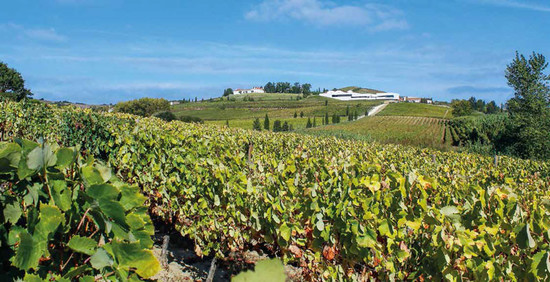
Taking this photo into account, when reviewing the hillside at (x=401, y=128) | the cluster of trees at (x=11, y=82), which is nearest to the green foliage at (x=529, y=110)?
the hillside at (x=401, y=128)

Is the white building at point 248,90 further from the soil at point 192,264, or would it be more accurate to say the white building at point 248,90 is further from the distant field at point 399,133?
the soil at point 192,264

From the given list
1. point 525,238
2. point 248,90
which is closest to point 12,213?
point 525,238

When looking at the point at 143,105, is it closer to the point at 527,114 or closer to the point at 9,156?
the point at 527,114

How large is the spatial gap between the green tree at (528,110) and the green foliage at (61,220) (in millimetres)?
40746

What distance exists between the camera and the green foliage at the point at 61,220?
4.25ft

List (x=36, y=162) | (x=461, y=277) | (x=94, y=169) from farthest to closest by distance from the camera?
(x=461, y=277) → (x=94, y=169) → (x=36, y=162)

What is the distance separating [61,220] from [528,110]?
4378 centimetres

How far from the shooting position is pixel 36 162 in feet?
4.44

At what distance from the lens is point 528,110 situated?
36.5 metres

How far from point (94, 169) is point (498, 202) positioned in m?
3.16

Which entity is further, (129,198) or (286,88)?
(286,88)

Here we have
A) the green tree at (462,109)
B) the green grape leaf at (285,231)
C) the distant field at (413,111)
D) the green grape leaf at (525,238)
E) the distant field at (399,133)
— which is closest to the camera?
the green grape leaf at (525,238)

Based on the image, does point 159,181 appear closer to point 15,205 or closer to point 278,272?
point 15,205

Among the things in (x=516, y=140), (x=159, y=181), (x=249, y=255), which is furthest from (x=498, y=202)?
(x=516, y=140)
